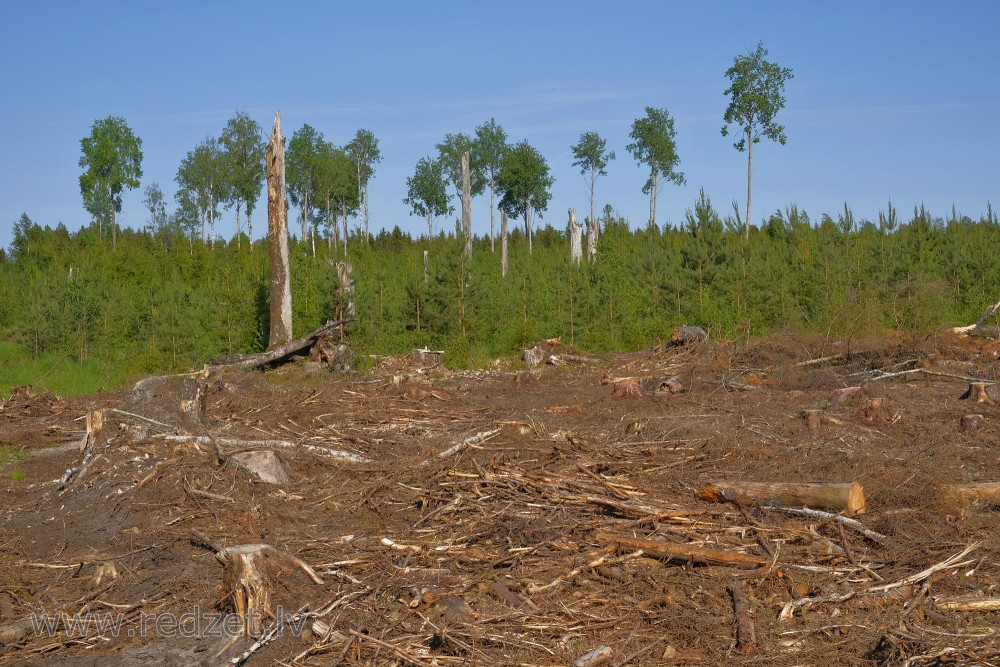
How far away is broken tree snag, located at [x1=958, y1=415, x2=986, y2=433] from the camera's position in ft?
29.1

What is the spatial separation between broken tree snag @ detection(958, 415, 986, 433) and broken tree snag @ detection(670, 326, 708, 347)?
7105 millimetres

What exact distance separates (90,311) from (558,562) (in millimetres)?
15939

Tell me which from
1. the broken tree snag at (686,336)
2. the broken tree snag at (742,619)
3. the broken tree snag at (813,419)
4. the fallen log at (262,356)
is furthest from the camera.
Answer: the broken tree snag at (686,336)

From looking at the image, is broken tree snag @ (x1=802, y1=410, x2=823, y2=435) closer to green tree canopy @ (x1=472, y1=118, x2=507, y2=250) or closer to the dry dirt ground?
the dry dirt ground

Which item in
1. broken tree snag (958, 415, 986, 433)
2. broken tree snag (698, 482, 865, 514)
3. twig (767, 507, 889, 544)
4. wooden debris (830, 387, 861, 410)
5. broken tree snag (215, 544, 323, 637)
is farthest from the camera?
wooden debris (830, 387, 861, 410)

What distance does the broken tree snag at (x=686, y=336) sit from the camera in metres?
16.2

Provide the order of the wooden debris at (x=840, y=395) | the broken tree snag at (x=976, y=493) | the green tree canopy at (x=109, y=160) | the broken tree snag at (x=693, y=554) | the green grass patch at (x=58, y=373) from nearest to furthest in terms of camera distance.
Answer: the broken tree snag at (x=693, y=554)
the broken tree snag at (x=976, y=493)
the wooden debris at (x=840, y=395)
the green grass patch at (x=58, y=373)
the green tree canopy at (x=109, y=160)

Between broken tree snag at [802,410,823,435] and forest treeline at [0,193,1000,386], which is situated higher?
forest treeline at [0,193,1000,386]

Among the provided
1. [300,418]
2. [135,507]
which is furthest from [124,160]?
[135,507]

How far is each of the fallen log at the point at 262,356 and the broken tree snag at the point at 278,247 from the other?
3.23ft

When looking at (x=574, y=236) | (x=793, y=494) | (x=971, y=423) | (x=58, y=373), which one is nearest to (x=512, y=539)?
(x=793, y=494)

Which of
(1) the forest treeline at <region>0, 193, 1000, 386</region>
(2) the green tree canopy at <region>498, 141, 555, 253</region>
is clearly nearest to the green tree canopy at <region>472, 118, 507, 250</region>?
(2) the green tree canopy at <region>498, 141, 555, 253</region>

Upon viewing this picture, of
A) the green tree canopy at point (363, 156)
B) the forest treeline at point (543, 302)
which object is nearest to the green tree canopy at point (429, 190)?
the green tree canopy at point (363, 156)

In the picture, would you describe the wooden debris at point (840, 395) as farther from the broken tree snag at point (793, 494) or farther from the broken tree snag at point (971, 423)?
the broken tree snag at point (793, 494)
